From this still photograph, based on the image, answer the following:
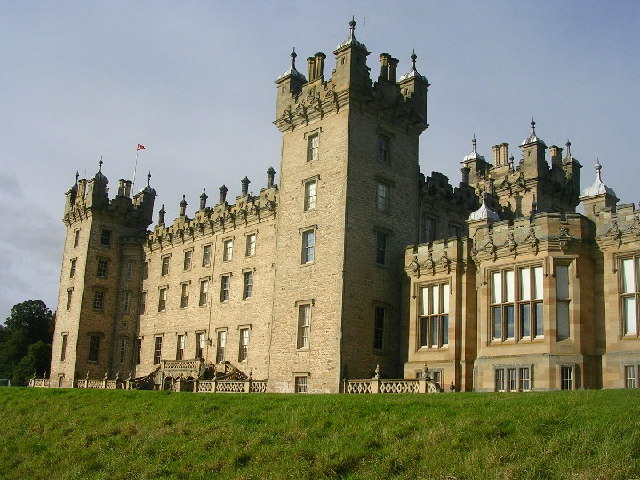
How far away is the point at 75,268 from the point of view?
58750 millimetres

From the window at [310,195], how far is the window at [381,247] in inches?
141

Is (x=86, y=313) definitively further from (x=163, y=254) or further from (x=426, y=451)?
(x=426, y=451)

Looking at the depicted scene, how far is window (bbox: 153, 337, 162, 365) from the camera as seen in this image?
53469 mm

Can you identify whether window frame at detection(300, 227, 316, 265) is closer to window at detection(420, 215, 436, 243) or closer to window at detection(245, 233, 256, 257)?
window at detection(420, 215, 436, 243)

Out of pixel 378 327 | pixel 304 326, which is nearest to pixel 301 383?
pixel 304 326

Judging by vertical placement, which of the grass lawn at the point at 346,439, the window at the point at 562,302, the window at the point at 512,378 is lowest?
the grass lawn at the point at 346,439

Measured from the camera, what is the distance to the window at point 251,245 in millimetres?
47369

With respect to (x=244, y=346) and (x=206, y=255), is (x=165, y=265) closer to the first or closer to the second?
(x=206, y=255)

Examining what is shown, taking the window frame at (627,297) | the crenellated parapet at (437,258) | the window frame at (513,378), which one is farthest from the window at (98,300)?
the window frame at (627,297)

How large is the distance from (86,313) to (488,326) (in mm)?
34778

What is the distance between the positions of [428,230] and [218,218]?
14952 millimetres

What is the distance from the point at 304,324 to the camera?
3688cm

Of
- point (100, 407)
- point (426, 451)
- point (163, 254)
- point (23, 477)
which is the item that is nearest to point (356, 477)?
point (426, 451)

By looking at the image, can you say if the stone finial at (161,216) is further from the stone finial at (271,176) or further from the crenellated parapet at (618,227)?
the crenellated parapet at (618,227)
